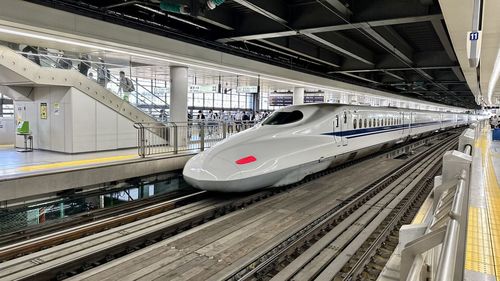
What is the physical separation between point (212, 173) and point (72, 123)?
6.92 meters

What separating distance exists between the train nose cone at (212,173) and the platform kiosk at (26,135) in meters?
7.60

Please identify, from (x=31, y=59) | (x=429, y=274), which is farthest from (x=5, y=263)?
(x=31, y=59)

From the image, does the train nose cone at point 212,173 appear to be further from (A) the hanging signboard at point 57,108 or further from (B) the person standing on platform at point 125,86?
(B) the person standing on platform at point 125,86

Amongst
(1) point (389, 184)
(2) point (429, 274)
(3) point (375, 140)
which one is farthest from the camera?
(3) point (375, 140)

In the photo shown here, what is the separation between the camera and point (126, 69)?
48.8ft

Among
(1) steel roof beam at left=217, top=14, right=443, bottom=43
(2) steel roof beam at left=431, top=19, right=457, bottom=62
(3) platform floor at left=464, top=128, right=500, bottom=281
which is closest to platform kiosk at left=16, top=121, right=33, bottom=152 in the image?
(1) steel roof beam at left=217, top=14, right=443, bottom=43

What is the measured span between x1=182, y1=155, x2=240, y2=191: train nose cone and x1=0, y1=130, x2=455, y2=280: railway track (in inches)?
20.3

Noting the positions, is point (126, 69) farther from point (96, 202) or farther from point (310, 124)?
point (310, 124)

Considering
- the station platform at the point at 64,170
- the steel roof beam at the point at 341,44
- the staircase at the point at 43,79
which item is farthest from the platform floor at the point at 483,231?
the staircase at the point at 43,79

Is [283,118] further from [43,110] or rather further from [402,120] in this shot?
[402,120]

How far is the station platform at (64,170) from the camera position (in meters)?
7.46

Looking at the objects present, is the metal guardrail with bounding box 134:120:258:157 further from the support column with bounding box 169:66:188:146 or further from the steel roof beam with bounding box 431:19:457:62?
the steel roof beam with bounding box 431:19:457:62

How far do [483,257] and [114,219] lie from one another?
5.68m

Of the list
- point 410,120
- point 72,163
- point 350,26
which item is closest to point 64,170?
point 72,163
